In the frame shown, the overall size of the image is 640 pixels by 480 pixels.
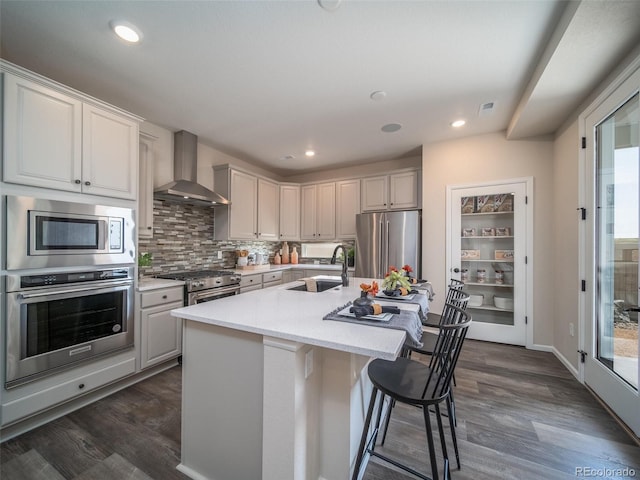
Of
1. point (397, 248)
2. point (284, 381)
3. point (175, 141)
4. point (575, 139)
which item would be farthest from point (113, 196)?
point (575, 139)

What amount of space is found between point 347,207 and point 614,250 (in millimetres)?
3147

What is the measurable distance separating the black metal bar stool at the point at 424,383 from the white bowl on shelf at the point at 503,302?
7.94ft

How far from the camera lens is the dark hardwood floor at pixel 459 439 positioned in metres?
1.43

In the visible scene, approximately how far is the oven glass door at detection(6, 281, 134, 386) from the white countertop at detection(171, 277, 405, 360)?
45.8 inches

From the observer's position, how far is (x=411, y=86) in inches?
90.4

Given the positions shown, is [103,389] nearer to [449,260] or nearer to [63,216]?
[63,216]

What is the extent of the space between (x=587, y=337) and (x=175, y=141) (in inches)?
190

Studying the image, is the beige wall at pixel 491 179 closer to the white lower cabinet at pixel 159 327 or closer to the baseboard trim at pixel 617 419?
the baseboard trim at pixel 617 419

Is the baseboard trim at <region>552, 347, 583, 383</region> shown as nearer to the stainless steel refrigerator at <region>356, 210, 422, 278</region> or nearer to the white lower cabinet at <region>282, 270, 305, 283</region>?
the stainless steel refrigerator at <region>356, 210, 422, 278</region>

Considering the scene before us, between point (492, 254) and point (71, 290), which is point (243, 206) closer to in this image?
point (71, 290)

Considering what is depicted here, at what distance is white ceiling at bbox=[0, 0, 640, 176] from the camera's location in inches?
60.2

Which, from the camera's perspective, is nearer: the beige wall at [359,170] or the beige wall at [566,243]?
the beige wall at [566,243]

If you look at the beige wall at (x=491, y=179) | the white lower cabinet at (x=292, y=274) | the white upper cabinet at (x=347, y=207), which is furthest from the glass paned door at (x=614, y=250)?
the white lower cabinet at (x=292, y=274)

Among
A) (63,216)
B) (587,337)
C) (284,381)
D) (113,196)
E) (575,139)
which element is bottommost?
(587,337)
